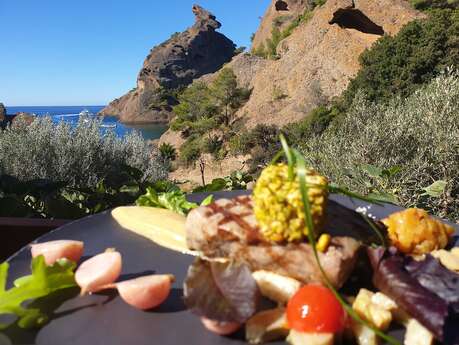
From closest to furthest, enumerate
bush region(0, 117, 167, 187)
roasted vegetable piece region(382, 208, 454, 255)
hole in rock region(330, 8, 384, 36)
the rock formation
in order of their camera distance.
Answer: roasted vegetable piece region(382, 208, 454, 255) → bush region(0, 117, 167, 187) → the rock formation → hole in rock region(330, 8, 384, 36)

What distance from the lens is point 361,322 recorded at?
0.93 meters

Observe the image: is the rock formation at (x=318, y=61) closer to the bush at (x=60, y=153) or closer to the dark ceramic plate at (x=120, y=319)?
the bush at (x=60, y=153)

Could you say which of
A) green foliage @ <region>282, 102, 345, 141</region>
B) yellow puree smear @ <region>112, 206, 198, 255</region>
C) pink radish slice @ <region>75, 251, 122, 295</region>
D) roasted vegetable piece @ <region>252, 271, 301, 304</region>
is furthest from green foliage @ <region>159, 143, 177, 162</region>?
roasted vegetable piece @ <region>252, 271, 301, 304</region>

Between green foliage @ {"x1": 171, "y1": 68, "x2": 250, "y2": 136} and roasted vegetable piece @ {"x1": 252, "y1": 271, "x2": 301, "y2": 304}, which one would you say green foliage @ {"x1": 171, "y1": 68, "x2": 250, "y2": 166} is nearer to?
green foliage @ {"x1": 171, "y1": 68, "x2": 250, "y2": 136}

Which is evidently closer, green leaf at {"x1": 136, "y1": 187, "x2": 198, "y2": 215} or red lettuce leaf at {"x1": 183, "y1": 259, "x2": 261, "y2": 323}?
red lettuce leaf at {"x1": 183, "y1": 259, "x2": 261, "y2": 323}

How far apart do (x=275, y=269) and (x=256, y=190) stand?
0.24 meters

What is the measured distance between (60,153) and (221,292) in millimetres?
6114

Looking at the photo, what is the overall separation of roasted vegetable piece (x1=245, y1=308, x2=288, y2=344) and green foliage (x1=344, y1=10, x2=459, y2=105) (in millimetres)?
19280

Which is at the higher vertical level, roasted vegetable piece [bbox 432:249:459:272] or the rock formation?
the rock formation

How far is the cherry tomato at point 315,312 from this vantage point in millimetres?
960

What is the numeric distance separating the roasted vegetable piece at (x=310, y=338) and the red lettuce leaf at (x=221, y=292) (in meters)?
0.11

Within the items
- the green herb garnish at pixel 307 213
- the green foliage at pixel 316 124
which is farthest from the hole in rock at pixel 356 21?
the green herb garnish at pixel 307 213

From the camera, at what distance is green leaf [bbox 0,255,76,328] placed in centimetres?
96

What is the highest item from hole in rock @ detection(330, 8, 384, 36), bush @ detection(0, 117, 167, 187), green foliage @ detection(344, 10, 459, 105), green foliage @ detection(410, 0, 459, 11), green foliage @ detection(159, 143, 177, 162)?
green foliage @ detection(410, 0, 459, 11)
